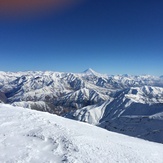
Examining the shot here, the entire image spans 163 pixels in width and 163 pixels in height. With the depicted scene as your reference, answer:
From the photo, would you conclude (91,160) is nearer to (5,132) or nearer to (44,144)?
(44,144)

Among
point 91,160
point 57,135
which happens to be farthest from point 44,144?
point 91,160

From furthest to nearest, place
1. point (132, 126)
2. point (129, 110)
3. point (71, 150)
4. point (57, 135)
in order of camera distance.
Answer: point (129, 110) → point (132, 126) → point (57, 135) → point (71, 150)

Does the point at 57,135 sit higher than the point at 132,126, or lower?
higher

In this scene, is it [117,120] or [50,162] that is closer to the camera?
[50,162]

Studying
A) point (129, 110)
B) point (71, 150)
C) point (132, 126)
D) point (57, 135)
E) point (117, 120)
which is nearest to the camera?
point (71, 150)

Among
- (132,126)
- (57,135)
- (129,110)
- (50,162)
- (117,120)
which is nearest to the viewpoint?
(50,162)

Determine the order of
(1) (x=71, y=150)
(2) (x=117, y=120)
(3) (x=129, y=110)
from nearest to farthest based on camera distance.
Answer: (1) (x=71, y=150)
(2) (x=117, y=120)
(3) (x=129, y=110)

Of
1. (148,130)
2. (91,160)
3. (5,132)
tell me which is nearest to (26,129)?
(5,132)

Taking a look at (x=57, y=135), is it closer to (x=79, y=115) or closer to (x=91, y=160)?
(x=91, y=160)

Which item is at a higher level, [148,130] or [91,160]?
[91,160]
